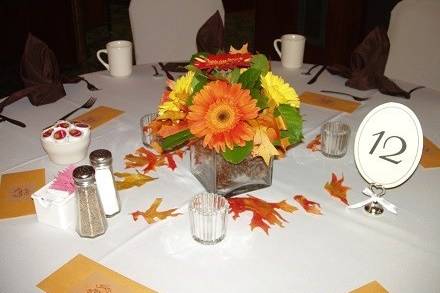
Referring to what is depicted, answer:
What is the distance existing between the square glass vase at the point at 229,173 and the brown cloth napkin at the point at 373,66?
28.9 inches

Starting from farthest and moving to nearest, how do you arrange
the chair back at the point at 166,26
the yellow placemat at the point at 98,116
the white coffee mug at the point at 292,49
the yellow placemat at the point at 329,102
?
1. the chair back at the point at 166,26
2. the white coffee mug at the point at 292,49
3. the yellow placemat at the point at 329,102
4. the yellow placemat at the point at 98,116

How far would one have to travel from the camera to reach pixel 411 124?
94 centimetres

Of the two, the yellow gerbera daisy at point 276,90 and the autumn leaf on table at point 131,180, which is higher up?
the yellow gerbera daisy at point 276,90

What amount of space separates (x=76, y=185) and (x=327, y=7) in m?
3.14

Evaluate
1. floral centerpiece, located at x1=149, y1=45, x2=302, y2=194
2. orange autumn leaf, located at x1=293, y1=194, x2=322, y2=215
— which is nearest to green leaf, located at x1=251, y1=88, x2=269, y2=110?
floral centerpiece, located at x1=149, y1=45, x2=302, y2=194

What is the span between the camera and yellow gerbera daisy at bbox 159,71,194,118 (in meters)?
0.94

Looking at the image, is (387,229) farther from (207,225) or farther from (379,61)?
(379,61)

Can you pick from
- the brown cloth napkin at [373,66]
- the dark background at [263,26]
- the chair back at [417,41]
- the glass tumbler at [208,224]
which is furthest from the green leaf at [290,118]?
the dark background at [263,26]

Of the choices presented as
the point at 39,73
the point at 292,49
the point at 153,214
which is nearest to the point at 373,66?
the point at 292,49

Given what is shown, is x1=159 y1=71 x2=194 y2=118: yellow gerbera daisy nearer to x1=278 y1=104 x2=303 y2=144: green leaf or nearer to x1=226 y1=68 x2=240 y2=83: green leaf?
x1=226 y1=68 x2=240 y2=83: green leaf

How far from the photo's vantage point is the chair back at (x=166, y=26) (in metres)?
2.14

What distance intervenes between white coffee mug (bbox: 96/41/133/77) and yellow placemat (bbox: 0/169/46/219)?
67 centimetres

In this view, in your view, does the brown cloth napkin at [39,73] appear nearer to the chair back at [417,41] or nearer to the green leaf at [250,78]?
the green leaf at [250,78]

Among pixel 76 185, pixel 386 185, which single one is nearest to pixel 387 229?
pixel 386 185
